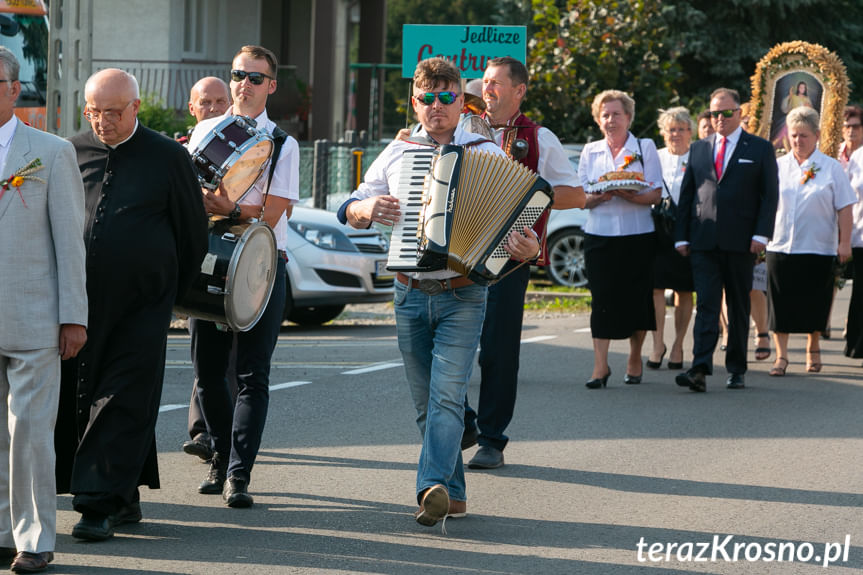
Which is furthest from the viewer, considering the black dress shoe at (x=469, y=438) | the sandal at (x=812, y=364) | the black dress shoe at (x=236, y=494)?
the sandal at (x=812, y=364)

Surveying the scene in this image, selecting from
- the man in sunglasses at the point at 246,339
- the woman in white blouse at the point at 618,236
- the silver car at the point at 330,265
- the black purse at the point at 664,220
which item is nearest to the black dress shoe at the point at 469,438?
the man in sunglasses at the point at 246,339

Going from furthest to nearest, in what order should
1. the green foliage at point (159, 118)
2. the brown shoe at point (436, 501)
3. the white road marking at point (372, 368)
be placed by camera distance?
the green foliage at point (159, 118) → the white road marking at point (372, 368) → the brown shoe at point (436, 501)

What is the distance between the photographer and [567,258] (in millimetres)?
→ 18953

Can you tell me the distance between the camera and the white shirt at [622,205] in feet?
34.9

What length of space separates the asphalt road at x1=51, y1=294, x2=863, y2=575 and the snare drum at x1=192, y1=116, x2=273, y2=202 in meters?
1.59

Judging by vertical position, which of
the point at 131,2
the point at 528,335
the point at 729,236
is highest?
the point at 131,2

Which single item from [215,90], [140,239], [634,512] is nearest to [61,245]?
[140,239]

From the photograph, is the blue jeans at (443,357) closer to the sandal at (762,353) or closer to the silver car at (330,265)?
the sandal at (762,353)

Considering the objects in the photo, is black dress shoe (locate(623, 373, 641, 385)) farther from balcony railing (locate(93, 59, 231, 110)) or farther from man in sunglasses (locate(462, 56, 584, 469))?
balcony railing (locate(93, 59, 231, 110))

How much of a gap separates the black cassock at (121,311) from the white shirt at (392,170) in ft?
2.82

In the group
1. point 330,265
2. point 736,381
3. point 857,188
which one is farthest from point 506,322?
point 330,265

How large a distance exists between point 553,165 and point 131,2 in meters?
19.1

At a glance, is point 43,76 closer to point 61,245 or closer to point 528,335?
point 528,335

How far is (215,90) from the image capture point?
7.52m
